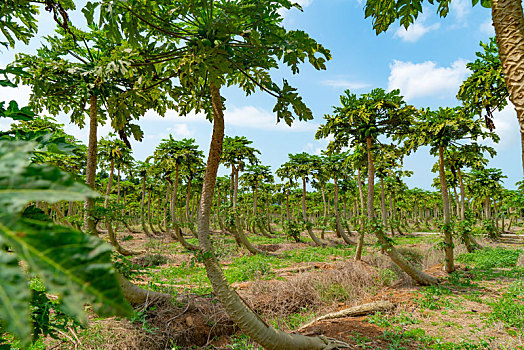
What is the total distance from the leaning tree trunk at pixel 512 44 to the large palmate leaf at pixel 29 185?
11.0ft

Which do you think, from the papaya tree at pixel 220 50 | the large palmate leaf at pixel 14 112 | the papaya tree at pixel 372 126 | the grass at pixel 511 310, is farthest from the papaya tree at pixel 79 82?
the grass at pixel 511 310

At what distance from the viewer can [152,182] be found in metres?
27.6

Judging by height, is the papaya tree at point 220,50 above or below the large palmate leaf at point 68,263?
above

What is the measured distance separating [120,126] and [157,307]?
4.03 meters

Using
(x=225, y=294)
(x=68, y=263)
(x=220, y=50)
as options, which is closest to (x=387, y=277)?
(x=225, y=294)

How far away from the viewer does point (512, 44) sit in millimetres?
2406

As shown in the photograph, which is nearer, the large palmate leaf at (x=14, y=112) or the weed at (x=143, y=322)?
the large palmate leaf at (x=14, y=112)

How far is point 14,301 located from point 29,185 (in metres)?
0.26

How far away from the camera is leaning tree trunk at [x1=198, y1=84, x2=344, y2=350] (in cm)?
337

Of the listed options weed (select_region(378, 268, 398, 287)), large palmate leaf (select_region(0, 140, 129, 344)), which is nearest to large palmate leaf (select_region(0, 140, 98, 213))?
large palmate leaf (select_region(0, 140, 129, 344))

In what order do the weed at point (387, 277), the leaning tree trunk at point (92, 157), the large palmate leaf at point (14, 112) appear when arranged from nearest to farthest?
the large palmate leaf at point (14, 112)
the leaning tree trunk at point (92, 157)
the weed at point (387, 277)

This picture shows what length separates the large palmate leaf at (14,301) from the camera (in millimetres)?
463

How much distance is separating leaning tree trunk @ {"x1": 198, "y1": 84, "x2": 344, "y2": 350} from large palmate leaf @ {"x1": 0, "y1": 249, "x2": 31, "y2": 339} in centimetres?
314

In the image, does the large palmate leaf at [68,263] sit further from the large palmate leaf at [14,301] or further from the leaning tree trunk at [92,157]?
the leaning tree trunk at [92,157]
